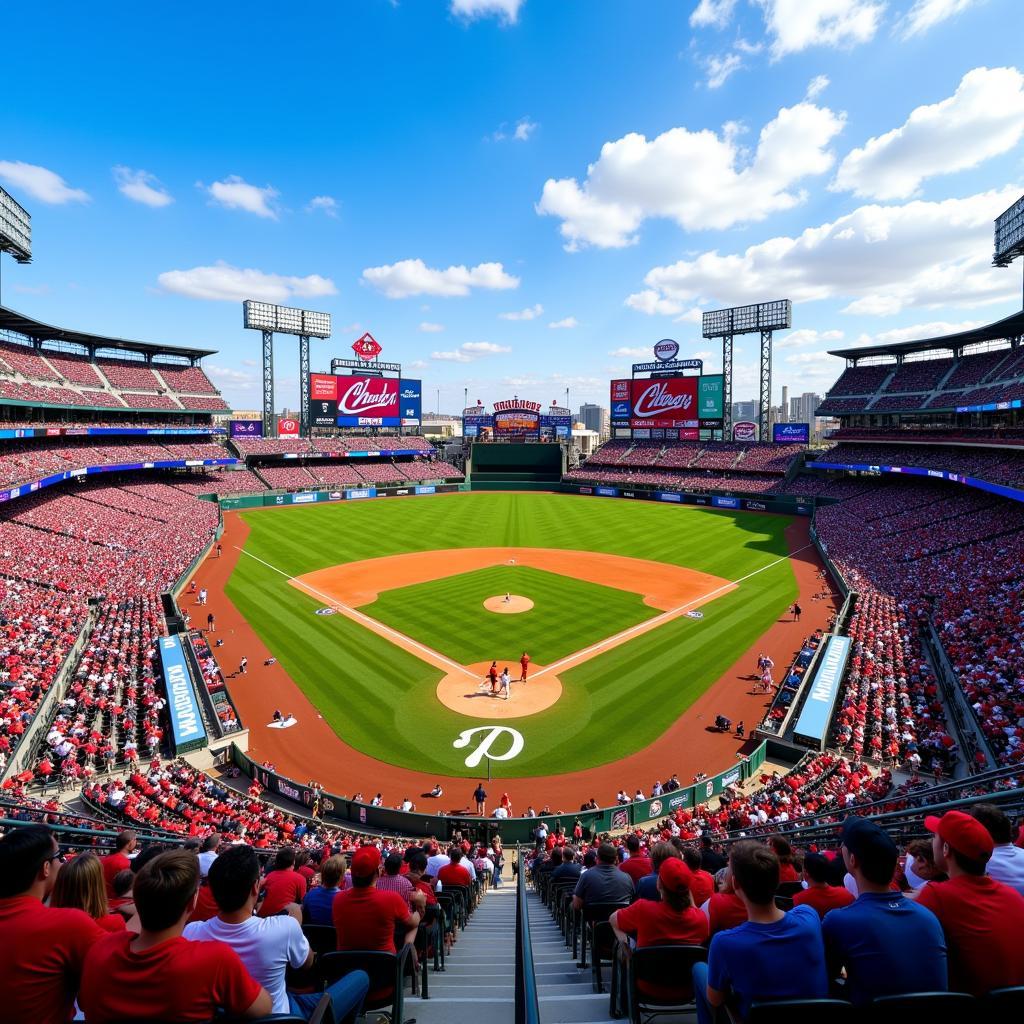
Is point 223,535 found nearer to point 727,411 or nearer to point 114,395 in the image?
point 114,395

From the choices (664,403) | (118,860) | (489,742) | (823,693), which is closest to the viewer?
(118,860)

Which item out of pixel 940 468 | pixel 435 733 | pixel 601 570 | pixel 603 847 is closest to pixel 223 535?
pixel 601 570

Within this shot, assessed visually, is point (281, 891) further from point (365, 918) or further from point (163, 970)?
point (163, 970)

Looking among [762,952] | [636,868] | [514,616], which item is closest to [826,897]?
[762,952]

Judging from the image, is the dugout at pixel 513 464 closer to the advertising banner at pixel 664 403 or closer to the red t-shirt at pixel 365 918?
the advertising banner at pixel 664 403

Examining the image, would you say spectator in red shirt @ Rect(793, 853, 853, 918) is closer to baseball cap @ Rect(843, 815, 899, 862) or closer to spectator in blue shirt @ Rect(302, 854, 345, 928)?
baseball cap @ Rect(843, 815, 899, 862)
